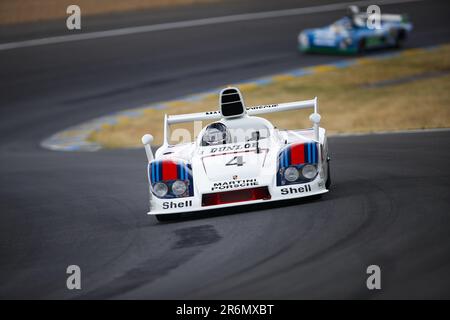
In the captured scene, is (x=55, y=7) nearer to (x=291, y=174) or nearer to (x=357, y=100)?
(x=357, y=100)

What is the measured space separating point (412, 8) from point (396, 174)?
21201 millimetres

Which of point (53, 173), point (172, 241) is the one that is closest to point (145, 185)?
point (53, 173)

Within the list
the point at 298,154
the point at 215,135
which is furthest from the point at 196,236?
the point at 215,135

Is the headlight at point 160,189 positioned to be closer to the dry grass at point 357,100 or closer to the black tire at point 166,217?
the black tire at point 166,217

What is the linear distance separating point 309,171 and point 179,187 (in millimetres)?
1440

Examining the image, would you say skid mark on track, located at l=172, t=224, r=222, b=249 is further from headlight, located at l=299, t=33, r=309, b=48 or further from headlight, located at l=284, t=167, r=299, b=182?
headlight, located at l=299, t=33, r=309, b=48

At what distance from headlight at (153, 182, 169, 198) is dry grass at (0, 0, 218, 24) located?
23.2 meters

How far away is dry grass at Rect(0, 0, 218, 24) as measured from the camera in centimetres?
3177

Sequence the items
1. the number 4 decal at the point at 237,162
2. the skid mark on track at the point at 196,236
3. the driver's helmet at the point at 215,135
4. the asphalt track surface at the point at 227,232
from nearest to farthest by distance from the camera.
A: the asphalt track surface at the point at 227,232 → the skid mark on track at the point at 196,236 → the number 4 decal at the point at 237,162 → the driver's helmet at the point at 215,135

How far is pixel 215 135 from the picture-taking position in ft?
34.7

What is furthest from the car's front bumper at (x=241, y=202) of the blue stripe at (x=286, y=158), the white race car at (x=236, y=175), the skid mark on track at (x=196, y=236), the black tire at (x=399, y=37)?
A: the black tire at (x=399, y=37)

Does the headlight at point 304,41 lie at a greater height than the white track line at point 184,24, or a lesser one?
lesser

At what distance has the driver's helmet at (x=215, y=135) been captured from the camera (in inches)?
416

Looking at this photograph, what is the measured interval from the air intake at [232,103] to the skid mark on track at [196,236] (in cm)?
202
